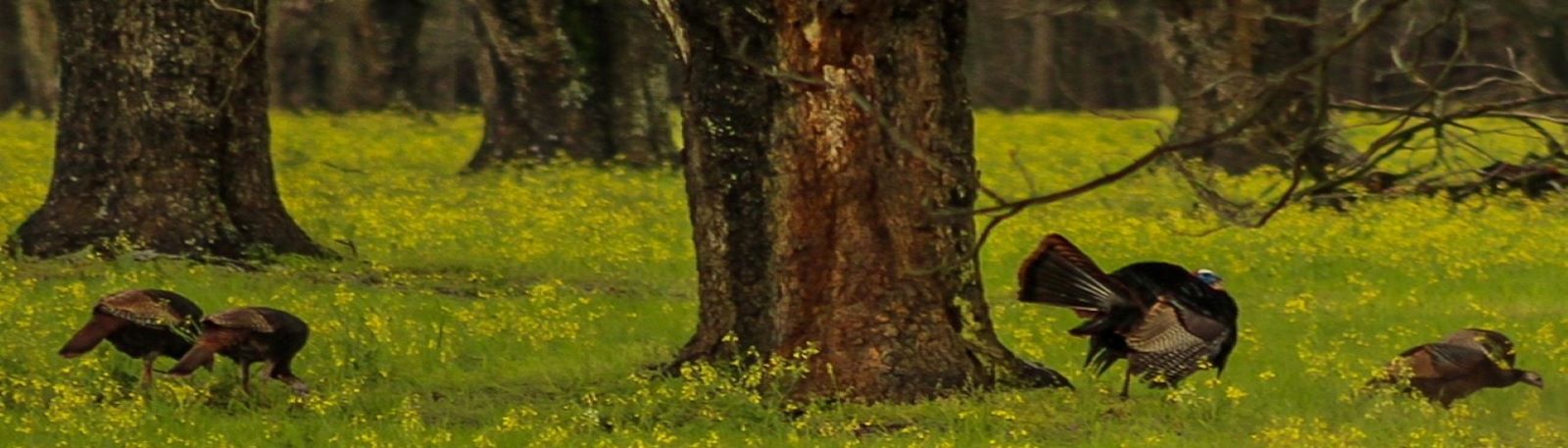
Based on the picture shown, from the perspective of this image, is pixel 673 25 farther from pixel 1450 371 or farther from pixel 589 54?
pixel 589 54

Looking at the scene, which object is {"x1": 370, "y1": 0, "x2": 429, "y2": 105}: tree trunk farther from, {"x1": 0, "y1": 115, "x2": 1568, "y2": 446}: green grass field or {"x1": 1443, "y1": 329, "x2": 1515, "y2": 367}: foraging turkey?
{"x1": 1443, "y1": 329, "x2": 1515, "y2": 367}: foraging turkey

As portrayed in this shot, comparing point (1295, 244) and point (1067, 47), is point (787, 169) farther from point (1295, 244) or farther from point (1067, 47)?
point (1067, 47)

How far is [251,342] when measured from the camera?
1135 centimetres

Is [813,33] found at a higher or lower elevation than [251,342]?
higher

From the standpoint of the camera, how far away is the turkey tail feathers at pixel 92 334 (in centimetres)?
1128

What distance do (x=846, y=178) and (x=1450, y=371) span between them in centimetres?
273

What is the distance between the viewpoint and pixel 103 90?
55.0 ft

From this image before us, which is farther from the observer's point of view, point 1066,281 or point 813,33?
point 1066,281

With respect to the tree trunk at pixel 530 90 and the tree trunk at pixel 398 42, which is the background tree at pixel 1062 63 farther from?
the tree trunk at pixel 530 90

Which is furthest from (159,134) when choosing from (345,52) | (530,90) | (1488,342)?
(345,52)

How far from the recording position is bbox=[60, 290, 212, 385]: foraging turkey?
37.2 ft

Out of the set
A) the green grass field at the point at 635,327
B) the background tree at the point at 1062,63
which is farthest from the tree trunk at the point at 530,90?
the background tree at the point at 1062,63

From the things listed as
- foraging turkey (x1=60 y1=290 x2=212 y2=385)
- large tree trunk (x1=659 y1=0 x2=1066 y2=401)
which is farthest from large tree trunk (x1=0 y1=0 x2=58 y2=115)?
large tree trunk (x1=659 y1=0 x2=1066 y2=401)

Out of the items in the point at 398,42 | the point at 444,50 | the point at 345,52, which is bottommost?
the point at 444,50
